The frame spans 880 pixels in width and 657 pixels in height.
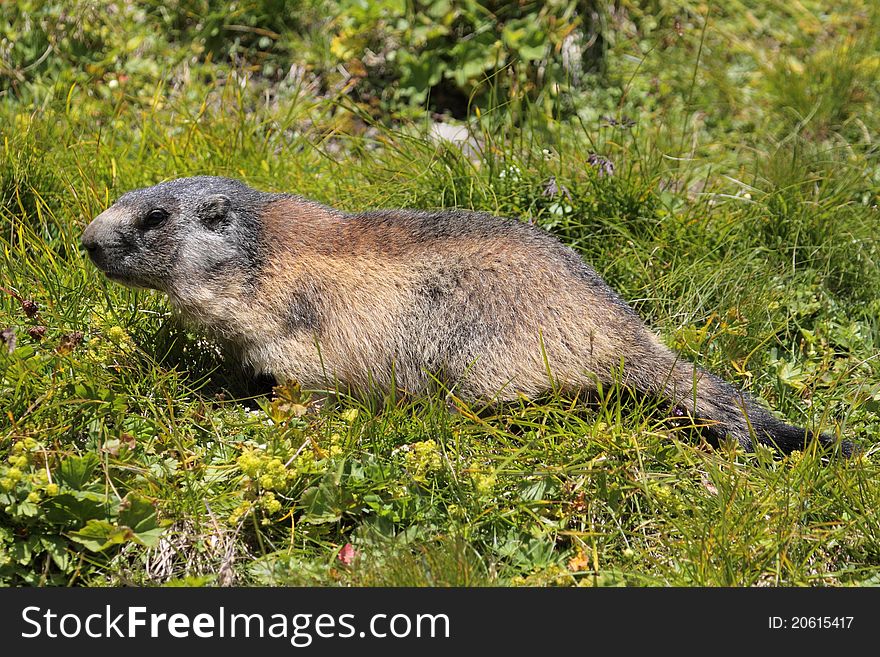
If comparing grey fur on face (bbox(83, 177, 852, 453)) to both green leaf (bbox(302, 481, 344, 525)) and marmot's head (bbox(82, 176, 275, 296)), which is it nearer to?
marmot's head (bbox(82, 176, 275, 296))

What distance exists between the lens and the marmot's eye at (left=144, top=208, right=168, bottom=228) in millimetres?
5219

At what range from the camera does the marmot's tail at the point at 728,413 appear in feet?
16.3

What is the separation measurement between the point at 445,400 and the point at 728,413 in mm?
1500

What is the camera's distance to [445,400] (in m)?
5.04

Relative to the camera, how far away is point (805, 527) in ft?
14.3

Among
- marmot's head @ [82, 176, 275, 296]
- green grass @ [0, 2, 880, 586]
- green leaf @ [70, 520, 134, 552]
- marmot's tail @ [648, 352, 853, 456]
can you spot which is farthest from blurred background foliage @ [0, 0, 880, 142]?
green leaf @ [70, 520, 134, 552]

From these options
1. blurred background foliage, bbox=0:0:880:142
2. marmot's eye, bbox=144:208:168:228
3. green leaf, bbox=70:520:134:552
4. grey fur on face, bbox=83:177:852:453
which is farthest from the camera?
blurred background foliage, bbox=0:0:880:142

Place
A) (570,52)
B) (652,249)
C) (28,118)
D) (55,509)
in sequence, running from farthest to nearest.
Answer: (570,52)
(28,118)
(652,249)
(55,509)

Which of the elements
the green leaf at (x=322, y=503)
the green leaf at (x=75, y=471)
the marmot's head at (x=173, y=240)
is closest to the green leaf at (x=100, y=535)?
the green leaf at (x=75, y=471)

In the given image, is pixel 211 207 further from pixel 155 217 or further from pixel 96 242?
pixel 96 242

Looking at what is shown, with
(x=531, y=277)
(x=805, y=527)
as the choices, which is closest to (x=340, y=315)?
(x=531, y=277)

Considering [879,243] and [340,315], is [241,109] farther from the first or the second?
[879,243]

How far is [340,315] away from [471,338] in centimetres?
73

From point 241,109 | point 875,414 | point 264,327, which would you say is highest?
point 241,109
